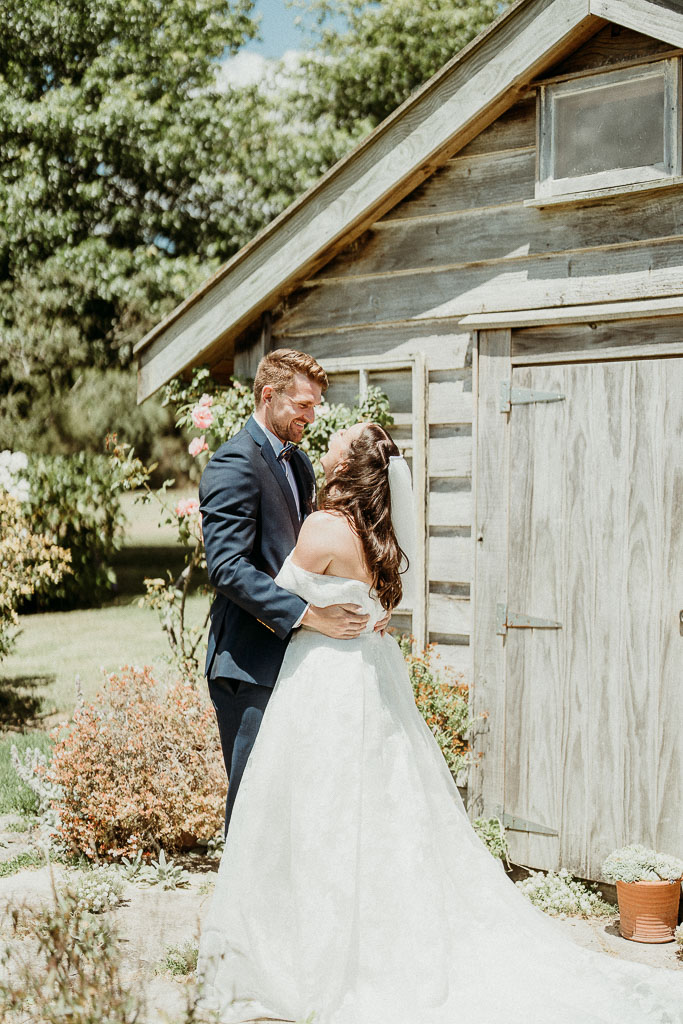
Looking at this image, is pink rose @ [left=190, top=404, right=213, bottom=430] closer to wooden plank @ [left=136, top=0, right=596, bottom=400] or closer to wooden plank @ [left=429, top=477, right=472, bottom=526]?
wooden plank @ [left=136, top=0, right=596, bottom=400]

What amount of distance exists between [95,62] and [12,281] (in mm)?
Result: 4356

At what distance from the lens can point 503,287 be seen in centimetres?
517

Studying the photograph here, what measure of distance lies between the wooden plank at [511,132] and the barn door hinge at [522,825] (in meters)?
3.60

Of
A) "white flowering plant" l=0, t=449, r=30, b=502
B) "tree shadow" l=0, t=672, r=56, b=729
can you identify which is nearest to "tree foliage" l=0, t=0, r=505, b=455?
"tree shadow" l=0, t=672, r=56, b=729

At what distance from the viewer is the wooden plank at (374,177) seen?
4.80 metres

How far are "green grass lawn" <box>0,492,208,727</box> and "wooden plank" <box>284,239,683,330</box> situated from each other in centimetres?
247

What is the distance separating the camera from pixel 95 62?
55.9ft

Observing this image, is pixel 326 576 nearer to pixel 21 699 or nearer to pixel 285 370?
pixel 285 370

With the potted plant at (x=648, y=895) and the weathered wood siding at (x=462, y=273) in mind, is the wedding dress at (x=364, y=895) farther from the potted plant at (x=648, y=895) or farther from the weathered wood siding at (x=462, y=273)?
the weathered wood siding at (x=462, y=273)

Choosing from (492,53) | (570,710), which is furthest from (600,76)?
(570,710)

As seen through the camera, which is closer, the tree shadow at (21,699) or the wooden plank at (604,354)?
the wooden plank at (604,354)

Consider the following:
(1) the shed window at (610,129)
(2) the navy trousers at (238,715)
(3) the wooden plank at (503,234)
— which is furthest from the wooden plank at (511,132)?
(2) the navy trousers at (238,715)

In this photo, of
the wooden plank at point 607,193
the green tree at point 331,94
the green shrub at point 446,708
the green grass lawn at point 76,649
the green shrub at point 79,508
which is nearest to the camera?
the wooden plank at point 607,193

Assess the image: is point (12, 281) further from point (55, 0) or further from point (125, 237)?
point (55, 0)
